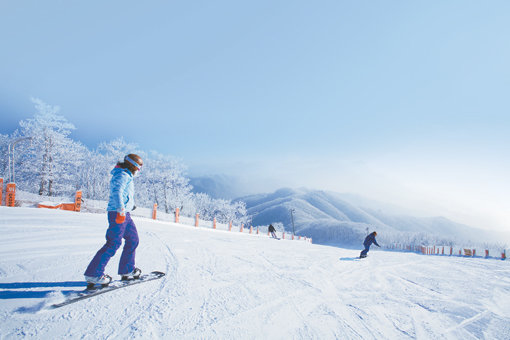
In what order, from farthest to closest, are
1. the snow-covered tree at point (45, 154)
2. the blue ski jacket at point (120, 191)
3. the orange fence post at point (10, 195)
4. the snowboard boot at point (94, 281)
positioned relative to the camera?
the snow-covered tree at point (45, 154)
the orange fence post at point (10, 195)
the blue ski jacket at point (120, 191)
the snowboard boot at point (94, 281)

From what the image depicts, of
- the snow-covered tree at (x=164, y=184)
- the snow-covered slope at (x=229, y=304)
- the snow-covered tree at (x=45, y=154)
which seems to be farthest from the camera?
the snow-covered tree at (x=164, y=184)

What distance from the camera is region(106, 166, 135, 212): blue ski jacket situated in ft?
10.1

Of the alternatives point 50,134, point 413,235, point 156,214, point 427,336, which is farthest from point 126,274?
point 413,235

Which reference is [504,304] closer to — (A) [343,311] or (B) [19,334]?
(A) [343,311]

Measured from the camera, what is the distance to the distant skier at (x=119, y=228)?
9.75 ft

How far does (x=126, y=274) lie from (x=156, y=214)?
16890 millimetres

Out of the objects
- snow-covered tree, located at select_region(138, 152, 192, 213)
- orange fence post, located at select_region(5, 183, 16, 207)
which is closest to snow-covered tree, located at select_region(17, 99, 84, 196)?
snow-covered tree, located at select_region(138, 152, 192, 213)

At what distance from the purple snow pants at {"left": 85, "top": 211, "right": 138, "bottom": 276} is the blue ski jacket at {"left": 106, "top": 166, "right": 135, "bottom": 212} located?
119 mm

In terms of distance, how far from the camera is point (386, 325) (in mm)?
2828

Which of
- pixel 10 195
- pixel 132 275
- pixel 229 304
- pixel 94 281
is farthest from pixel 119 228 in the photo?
pixel 10 195

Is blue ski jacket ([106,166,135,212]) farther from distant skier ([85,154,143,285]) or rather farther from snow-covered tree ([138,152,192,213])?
snow-covered tree ([138,152,192,213])

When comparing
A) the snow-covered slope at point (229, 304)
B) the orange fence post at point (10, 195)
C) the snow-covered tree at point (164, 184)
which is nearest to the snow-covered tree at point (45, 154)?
the snow-covered tree at point (164, 184)

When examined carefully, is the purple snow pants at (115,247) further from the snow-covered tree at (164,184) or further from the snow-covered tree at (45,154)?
the snow-covered tree at (164,184)

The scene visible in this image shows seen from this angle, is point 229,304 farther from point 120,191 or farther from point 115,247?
point 120,191
